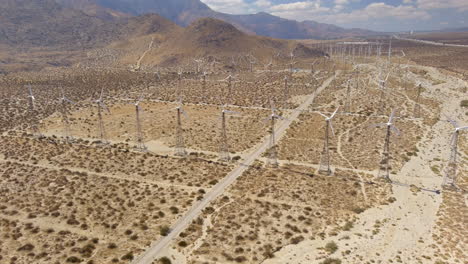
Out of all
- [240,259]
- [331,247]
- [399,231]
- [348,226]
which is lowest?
[240,259]

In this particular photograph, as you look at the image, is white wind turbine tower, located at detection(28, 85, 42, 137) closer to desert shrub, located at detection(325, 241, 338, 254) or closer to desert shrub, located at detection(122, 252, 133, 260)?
desert shrub, located at detection(122, 252, 133, 260)

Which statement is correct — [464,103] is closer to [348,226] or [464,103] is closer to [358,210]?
[358,210]

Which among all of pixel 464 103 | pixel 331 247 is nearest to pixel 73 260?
pixel 331 247

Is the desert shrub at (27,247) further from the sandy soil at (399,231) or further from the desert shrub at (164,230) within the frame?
the sandy soil at (399,231)

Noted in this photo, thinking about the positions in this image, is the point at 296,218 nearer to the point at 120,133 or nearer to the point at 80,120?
the point at 120,133

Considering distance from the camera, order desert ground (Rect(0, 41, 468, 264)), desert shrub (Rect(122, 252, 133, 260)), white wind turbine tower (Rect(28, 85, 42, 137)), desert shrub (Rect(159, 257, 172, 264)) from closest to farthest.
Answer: desert shrub (Rect(159, 257, 172, 264)), desert shrub (Rect(122, 252, 133, 260)), desert ground (Rect(0, 41, 468, 264)), white wind turbine tower (Rect(28, 85, 42, 137))

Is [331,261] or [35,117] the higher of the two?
[35,117]

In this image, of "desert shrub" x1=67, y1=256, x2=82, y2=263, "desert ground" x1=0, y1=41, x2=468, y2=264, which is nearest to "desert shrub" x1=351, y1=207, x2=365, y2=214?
"desert ground" x1=0, y1=41, x2=468, y2=264
